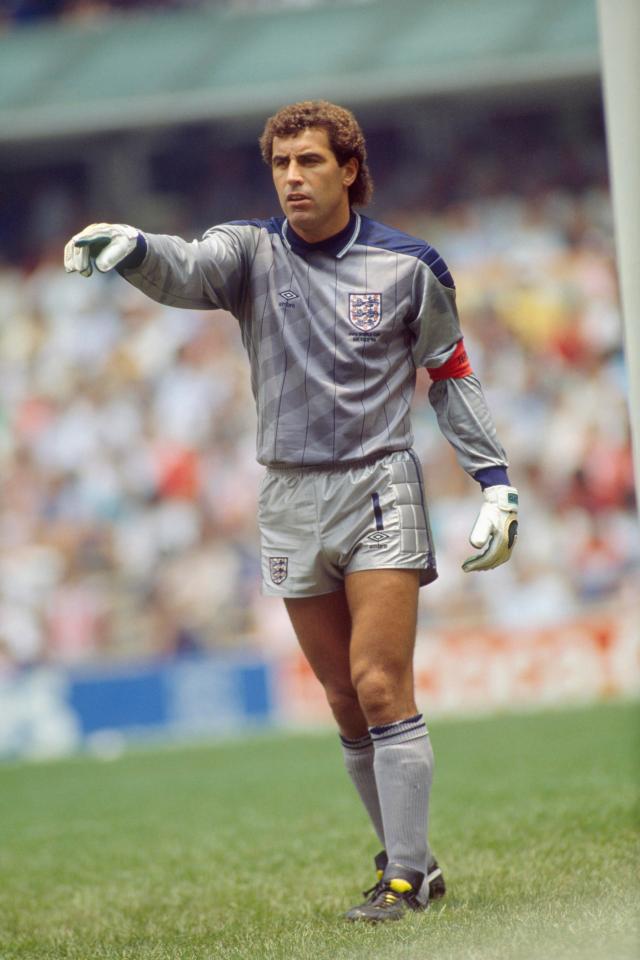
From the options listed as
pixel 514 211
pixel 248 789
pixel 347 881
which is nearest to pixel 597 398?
pixel 514 211

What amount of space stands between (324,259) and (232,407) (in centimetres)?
1245

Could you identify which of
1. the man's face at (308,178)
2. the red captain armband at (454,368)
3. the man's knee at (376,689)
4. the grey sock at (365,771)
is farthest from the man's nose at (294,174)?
the grey sock at (365,771)

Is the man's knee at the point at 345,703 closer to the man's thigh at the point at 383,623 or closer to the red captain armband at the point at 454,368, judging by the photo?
the man's thigh at the point at 383,623

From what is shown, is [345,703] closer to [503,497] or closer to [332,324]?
[503,497]

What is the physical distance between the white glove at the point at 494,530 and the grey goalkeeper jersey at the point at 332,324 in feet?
0.35

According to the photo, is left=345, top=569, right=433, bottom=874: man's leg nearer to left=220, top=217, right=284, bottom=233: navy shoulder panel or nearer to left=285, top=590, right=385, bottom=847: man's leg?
left=285, top=590, right=385, bottom=847: man's leg

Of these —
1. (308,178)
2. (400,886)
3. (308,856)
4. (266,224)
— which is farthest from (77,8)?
(400,886)

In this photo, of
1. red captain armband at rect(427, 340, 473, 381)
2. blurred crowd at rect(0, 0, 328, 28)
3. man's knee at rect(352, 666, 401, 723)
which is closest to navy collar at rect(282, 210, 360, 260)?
red captain armband at rect(427, 340, 473, 381)

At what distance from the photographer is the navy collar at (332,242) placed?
454 cm

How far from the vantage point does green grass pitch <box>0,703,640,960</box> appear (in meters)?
3.93

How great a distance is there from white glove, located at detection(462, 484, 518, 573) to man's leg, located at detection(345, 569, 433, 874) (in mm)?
234

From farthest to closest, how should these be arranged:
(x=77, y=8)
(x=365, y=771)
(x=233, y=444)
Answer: (x=77, y=8) < (x=233, y=444) < (x=365, y=771)

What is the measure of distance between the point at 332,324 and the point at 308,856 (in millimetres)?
2527

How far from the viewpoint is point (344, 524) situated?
4.50m
